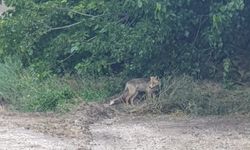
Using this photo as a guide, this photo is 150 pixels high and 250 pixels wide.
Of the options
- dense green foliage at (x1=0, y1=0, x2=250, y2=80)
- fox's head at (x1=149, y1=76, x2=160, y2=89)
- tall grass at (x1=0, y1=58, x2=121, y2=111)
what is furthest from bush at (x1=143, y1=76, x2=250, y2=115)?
tall grass at (x1=0, y1=58, x2=121, y2=111)

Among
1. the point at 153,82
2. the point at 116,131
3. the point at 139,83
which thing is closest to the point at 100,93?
the point at 139,83

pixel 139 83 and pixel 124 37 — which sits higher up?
pixel 124 37

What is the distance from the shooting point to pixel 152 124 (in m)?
12.9

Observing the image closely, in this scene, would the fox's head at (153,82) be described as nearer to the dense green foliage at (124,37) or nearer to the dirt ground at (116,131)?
the dense green foliage at (124,37)

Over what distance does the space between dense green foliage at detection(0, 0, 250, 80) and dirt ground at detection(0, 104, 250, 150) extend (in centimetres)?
158

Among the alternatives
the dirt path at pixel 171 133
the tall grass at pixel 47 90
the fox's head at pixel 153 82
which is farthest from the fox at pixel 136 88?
the dirt path at pixel 171 133

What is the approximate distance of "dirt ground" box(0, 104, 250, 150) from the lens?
1093cm

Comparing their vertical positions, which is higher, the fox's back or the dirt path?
the fox's back

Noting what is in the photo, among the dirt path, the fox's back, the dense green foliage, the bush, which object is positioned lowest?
the dirt path

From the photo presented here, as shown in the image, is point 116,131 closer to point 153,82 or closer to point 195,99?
point 195,99

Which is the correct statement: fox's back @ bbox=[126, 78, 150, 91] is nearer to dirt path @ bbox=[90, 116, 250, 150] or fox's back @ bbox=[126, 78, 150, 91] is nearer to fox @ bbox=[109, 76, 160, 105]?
fox @ bbox=[109, 76, 160, 105]

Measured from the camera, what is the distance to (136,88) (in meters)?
14.7

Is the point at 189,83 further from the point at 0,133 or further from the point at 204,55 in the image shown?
the point at 0,133

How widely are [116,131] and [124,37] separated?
312 cm
